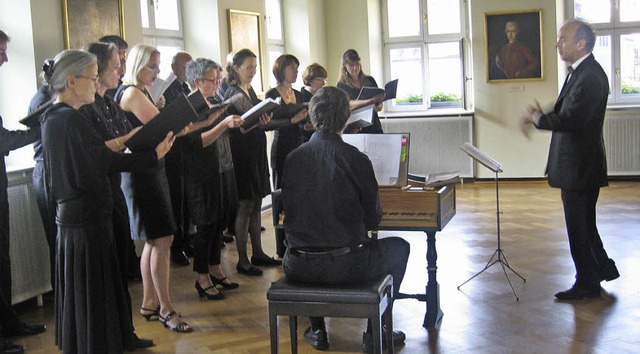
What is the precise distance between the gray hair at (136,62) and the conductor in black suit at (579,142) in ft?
7.97

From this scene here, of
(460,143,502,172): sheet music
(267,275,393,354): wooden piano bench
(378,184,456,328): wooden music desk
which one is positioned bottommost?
(267,275,393,354): wooden piano bench

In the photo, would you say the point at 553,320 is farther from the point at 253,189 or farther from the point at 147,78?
the point at 147,78

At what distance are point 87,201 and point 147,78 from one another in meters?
1.30

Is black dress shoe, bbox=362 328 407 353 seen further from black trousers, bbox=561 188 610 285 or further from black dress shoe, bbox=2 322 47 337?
black dress shoe, bbox=2 322 47 337

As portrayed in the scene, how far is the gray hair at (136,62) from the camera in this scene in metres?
4.59

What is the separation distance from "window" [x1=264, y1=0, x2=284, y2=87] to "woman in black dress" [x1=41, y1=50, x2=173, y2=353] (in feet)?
20.0

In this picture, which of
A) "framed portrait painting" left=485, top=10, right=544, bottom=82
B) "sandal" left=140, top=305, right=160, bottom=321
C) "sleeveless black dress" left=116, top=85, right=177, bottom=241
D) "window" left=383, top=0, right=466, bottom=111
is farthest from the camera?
"window" left=383, top=0, right=466, bottom=111

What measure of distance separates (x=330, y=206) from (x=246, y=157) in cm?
251

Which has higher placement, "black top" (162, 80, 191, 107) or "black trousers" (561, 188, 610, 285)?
"black top" (162, 80, 191, 107)

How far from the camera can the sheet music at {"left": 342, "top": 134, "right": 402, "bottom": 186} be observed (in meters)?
4.38

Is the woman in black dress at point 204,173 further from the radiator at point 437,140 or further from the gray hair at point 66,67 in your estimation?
the radiator at point 437,140

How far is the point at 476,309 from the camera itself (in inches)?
193

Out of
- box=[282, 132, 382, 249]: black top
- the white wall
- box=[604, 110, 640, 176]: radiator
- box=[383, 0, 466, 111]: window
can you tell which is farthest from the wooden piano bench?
box=[383, 0, 466, 111]: window

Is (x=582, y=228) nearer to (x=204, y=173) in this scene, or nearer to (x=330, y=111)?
(x=330, y=111)
